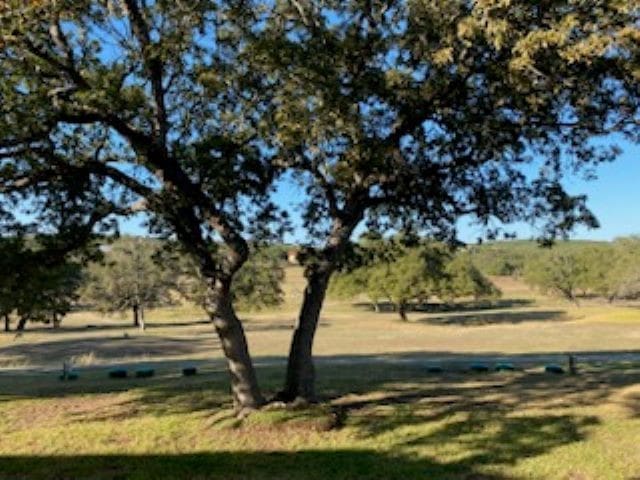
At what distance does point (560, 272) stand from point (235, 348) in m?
103

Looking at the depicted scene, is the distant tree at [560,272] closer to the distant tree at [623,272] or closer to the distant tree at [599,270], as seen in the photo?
the distant tree at [599,270]

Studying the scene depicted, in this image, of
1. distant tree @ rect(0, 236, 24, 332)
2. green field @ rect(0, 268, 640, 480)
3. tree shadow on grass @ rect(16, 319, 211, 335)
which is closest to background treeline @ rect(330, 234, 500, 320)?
tree shadow on grass @ rect(16, 319, 211, 335)

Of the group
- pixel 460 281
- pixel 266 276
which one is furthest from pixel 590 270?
pixel 266 276

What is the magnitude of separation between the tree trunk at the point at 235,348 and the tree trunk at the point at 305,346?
0.73 meters

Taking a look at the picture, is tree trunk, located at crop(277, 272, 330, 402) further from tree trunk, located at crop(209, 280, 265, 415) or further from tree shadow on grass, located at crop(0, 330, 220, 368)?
tree shadow on grass, located at crop(0, 330, 220, 368)

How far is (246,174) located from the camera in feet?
46.3

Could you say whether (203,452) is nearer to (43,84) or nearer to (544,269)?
(43,84)

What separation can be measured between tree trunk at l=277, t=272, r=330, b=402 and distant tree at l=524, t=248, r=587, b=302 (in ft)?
331

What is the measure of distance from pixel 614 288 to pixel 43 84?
3997 inches

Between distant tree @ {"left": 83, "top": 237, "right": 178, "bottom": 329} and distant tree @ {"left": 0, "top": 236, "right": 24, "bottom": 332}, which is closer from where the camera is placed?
distant tree @ {"left": 0, "top": 236, "right": 24, "bottom": 332}

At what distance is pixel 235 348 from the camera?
14.6 metres

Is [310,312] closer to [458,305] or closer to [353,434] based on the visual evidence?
[353,434]

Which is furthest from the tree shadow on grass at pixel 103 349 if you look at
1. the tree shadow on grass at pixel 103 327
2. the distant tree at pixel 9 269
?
the distant tree at pixel 9 269

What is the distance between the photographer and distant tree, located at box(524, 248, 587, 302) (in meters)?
110
